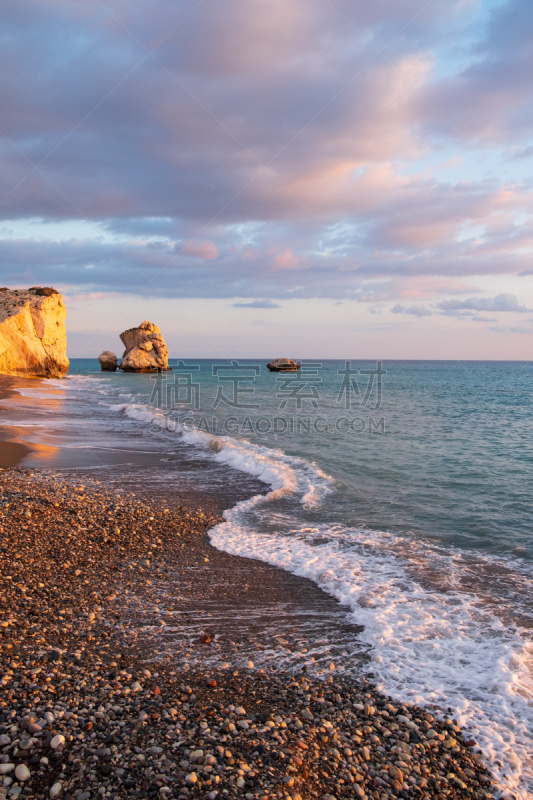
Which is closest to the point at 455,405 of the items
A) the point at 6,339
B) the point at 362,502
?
the point at 362,502

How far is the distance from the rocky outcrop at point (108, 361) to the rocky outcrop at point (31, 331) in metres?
46.9

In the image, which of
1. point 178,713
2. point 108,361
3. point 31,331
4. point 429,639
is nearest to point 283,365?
point 108,361

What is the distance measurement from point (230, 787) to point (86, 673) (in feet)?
6.57

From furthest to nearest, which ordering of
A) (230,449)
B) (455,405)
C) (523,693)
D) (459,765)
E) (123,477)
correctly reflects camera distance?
(455,405)
(230,449)
(123,477)
(523,693)
(459,765)

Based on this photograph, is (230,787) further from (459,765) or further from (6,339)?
(6,339)

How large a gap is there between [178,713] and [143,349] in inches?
3836

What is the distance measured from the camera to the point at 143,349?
9738cm

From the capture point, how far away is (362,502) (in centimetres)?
1259

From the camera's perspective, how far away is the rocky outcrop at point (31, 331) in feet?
160

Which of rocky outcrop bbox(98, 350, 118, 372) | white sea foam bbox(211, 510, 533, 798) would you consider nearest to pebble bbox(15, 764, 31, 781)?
white sea foam bbox(211, 510, 533, 798)

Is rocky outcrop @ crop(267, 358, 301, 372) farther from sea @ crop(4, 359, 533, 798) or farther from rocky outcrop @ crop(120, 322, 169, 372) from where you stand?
sea @ crop(4, 359, 533, 798)

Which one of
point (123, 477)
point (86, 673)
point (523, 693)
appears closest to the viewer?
point (86, 673)

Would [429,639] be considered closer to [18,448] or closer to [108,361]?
[18,448]

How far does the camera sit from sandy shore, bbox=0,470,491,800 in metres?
3.62
